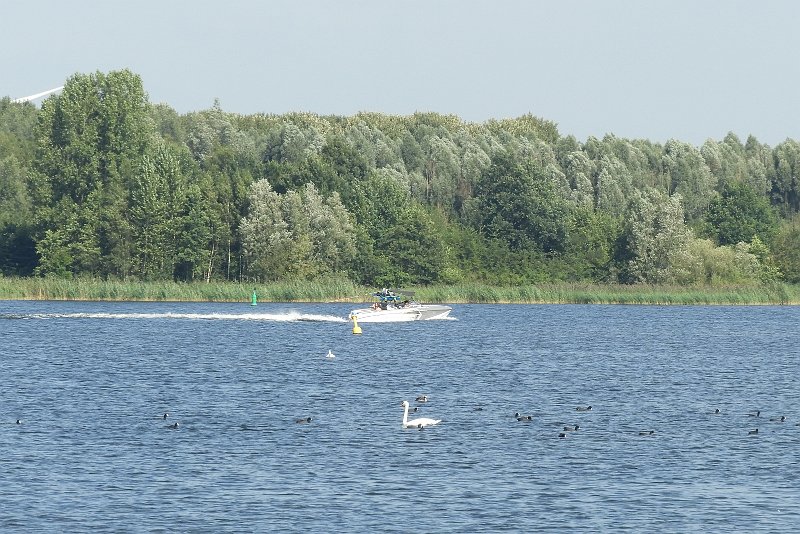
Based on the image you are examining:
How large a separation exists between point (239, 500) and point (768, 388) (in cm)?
3360

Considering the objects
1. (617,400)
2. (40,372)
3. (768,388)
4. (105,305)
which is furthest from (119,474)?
(105,305)

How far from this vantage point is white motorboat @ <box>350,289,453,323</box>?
94688 millimetres

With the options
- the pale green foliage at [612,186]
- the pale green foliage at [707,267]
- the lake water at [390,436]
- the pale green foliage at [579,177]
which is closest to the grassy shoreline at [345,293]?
the pale green foliage at [707,267]

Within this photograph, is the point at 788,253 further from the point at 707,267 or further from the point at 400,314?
the point at 400,314

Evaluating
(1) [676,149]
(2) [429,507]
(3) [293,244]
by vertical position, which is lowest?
(2) [429,507]

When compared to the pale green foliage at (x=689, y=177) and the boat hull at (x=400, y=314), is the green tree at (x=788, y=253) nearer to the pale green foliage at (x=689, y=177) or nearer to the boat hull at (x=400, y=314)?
the pale green foliage at (x=689, y=177)

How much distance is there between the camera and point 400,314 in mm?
97875

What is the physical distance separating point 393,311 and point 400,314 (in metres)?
1.27

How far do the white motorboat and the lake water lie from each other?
11.5 m

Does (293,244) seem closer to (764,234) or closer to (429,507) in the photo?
(764,234)

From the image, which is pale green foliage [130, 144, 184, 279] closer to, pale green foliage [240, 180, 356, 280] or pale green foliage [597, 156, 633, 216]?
pale green foliage [240, 180, 356, 280]

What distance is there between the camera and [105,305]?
385ft

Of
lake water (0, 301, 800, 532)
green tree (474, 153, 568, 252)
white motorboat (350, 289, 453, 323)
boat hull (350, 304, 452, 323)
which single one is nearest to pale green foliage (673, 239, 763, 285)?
green tree (474, 153, 568, 252)

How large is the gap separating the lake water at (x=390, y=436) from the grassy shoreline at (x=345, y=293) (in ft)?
112
